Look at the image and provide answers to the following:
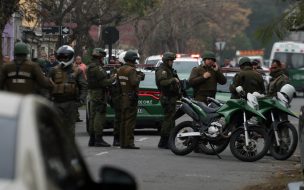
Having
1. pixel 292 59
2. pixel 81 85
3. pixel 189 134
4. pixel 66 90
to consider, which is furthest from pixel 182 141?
pixel 292 59

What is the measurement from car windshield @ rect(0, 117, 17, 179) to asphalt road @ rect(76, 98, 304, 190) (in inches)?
291

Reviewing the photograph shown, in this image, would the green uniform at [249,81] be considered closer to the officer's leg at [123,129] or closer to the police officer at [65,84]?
the officer's leg at [123,129]

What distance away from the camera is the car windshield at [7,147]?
14.7 ft

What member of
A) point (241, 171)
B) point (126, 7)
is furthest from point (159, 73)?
point (126, 7)

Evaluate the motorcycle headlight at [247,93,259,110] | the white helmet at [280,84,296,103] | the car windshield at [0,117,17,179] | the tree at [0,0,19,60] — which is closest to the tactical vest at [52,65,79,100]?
the motorcycle headlight at [247,93,259,110]

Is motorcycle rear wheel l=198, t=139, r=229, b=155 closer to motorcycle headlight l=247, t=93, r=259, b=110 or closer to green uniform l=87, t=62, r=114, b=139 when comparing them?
motorcycle headlight l=247, t=93, r=259, b=110

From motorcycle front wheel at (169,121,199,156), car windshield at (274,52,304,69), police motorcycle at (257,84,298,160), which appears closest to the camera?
police motorcycle at (257,84,298,160)

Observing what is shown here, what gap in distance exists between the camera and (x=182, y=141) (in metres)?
16.4

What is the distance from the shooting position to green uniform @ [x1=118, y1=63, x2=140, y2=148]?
17062 millimetres

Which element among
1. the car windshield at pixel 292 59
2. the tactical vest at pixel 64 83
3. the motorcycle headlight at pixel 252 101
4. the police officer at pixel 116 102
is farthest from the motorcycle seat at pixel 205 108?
the car windshield at pixel 292 59

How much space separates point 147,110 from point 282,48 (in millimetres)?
39702

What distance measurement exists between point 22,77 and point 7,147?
813 centimetres

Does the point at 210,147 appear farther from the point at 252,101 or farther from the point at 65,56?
the point at 65,56

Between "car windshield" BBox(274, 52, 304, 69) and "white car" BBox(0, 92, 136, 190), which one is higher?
"white car" BBox(0, 92, 136, 190)
